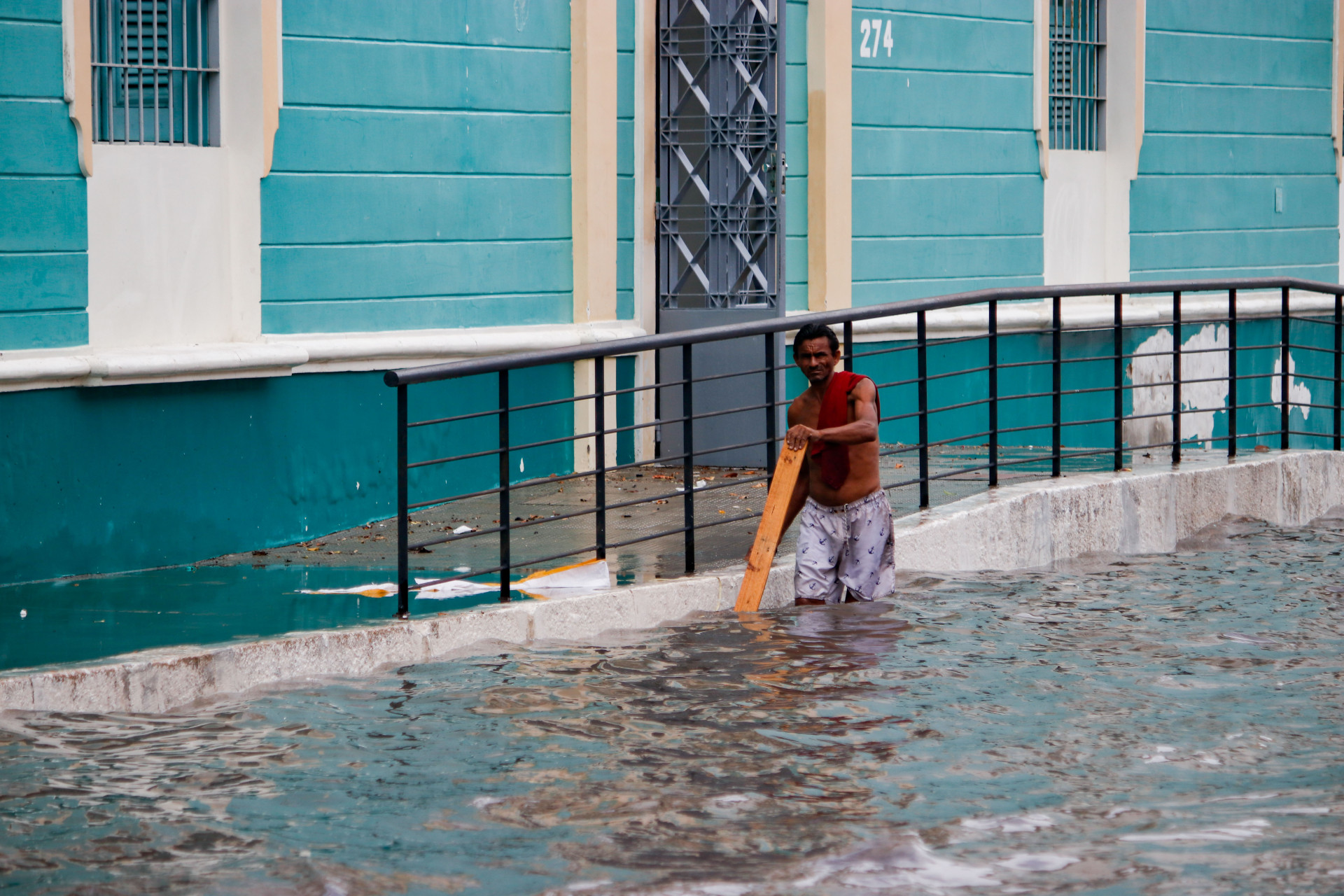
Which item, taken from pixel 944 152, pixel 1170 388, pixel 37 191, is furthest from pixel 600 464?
pixel 1170 388

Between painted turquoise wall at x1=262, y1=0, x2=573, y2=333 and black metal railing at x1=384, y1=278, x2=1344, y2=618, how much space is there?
22.6 inches

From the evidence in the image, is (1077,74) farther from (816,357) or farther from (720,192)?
(816,357)

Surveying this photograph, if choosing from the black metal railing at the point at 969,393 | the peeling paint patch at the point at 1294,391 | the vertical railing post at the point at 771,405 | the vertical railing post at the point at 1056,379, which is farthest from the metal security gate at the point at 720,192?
the peeling paint patch at the point at 1294,391

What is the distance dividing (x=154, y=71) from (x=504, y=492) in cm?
335

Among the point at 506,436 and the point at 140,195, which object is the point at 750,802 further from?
the point at 140,195

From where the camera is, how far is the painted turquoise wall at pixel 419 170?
9.88 metres

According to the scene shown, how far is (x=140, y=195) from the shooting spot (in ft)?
30.1

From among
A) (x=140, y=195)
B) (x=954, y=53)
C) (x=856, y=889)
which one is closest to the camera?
(x=856, y=889)

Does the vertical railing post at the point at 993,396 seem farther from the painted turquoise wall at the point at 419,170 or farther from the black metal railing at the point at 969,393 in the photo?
the painted turquoise wall at the point at 419,170

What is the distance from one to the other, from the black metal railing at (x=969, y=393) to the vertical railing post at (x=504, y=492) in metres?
0.01

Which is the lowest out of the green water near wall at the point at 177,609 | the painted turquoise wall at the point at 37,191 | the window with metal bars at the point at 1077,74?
the green water near wall at the point at 177,609

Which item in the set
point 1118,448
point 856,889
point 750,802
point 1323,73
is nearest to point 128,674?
point 750,802

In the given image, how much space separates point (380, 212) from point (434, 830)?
5.71m

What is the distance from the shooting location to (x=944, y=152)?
13.3 metres
